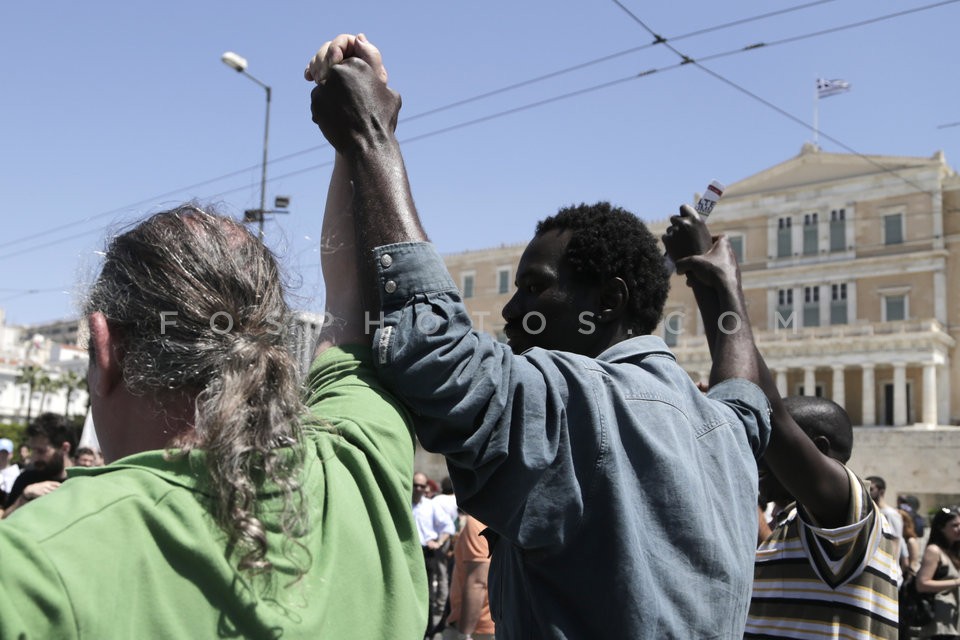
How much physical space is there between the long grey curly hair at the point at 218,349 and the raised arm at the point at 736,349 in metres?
1.37

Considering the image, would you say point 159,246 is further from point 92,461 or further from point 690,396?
point 92,461

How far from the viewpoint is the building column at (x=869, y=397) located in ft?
147

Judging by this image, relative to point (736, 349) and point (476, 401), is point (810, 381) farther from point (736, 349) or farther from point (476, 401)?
point (476, 401)

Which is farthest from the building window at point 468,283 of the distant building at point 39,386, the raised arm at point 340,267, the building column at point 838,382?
the raised arm at point 340,267

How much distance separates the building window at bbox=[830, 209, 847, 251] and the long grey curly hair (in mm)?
50850

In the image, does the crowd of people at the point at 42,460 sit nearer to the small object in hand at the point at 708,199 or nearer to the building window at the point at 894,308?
the small object in hand at the point at 708,199

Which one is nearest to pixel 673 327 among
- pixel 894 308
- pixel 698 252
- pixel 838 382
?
pixel 838 382

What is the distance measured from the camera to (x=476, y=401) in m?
1.53

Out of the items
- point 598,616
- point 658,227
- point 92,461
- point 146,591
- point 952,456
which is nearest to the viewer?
point 146,591

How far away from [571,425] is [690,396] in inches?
14.9

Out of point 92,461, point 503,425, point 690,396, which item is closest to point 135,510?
point 503,425

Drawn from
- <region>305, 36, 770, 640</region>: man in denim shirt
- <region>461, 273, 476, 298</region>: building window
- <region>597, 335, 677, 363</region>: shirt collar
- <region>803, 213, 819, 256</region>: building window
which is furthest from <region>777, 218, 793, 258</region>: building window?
<region>305, 36, 770, 640</region>: man in denim shirt

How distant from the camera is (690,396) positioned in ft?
6.28

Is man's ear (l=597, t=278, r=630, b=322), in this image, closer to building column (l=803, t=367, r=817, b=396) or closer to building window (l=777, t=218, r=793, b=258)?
building column (l=803, t=367, r=817, b=396)
